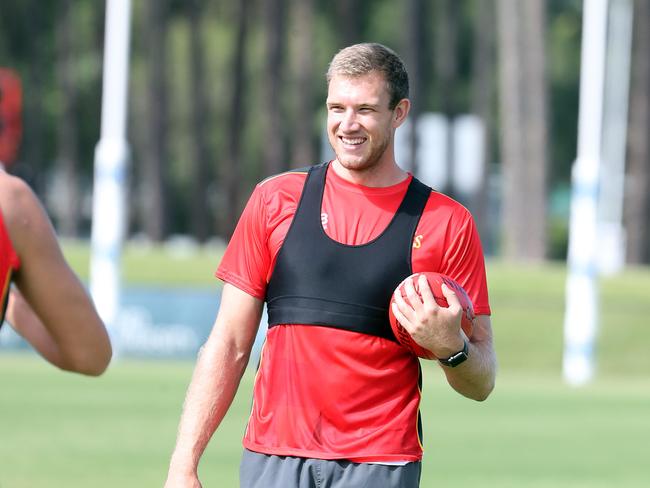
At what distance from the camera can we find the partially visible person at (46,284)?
4637 mm

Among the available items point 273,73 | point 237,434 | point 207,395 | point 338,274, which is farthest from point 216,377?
point 273,73

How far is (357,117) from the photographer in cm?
639

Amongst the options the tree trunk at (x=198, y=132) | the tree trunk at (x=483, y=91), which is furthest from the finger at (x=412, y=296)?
the tree trunk at (x=483, y=91)

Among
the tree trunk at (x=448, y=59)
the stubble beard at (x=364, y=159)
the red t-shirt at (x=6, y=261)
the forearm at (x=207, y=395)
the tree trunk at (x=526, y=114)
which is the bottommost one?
the forearm at (x=207, y=395)

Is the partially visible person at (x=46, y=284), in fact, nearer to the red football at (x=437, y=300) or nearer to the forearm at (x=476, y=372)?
the red football at (x=437, y=300)

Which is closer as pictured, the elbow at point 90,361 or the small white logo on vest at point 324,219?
the elbow at point 90,361

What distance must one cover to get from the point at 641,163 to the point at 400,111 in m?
42.9

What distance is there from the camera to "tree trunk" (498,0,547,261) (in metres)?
44.2

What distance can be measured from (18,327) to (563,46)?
82180mm

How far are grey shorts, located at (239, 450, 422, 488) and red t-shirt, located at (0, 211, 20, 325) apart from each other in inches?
75.3

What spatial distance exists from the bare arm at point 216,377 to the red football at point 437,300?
1.84 feet

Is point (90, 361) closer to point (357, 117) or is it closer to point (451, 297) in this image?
point (451, 297)

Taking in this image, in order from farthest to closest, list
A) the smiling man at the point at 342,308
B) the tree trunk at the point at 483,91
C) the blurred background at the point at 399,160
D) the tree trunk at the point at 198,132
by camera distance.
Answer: the tree trunk at the point at 483,91 → the tree trunk at the point at 198,132 → the blurred background at the point at 399,160 → the smiling man at the point at 342,308

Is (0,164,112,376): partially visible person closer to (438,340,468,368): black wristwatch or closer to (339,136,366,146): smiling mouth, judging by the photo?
(438,340,468,368): black wristwatch
